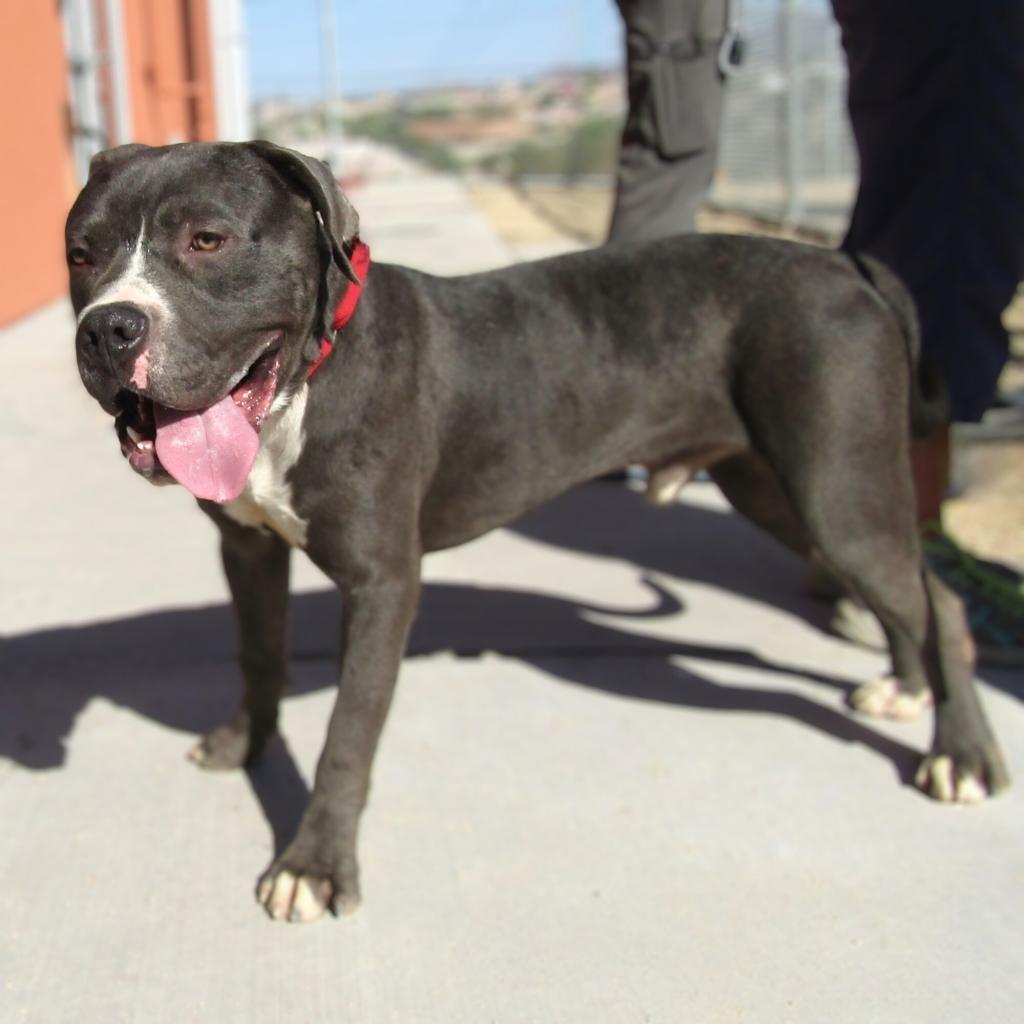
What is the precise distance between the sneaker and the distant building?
6235mm

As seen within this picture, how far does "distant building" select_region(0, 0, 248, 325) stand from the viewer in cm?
877

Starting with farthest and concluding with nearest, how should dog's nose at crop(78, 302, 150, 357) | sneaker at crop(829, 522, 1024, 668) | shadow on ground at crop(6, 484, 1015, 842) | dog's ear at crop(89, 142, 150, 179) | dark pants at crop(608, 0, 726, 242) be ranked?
dark pants at crop(608, 0, 726, 242), sneaker at crop(829, 522, 1024, 668), shadow on ground at crop(6, 484, 1015, 842), dog's ear at crop(89, 142, 150, 179), dog's nose at crop(78, 302, 150, 357)

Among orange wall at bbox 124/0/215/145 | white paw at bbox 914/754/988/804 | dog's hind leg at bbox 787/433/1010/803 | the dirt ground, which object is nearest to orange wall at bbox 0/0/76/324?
orange wall at bbox 124/0/215/145

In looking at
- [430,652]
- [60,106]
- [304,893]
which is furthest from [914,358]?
[60,106]

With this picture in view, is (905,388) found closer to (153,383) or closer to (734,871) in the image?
(734,871)

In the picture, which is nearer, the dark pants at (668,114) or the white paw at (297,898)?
the white paw at (297,898)

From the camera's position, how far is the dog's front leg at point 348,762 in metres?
2.73

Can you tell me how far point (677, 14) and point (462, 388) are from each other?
75.5 inches

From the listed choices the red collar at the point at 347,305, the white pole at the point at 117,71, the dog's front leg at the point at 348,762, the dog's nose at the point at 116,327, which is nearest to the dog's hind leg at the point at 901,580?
the dog's front leg at the point at 348,762

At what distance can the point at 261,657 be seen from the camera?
128 inches

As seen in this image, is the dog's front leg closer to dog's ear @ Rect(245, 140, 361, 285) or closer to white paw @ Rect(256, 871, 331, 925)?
white paw @ Rect(256, 871, 331, 925)

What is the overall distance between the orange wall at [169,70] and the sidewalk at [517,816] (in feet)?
31.1

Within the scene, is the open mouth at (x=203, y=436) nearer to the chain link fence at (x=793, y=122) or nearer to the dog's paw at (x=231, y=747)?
the dog's paw at (x=231, y=747)

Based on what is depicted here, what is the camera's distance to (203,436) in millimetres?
2537
